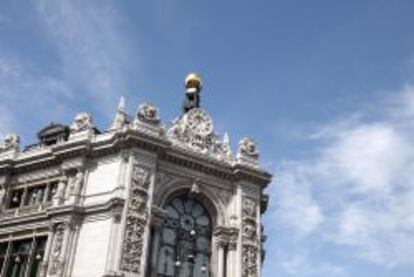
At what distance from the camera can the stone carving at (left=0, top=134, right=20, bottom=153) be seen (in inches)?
1682

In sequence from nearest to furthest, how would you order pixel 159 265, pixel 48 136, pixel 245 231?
pixel 159 265 < pixel 245 231 < pixel 48 136

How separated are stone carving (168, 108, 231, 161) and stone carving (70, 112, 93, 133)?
473 centimetres

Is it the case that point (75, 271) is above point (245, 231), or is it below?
below

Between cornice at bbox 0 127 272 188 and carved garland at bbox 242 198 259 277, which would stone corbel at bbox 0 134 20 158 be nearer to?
cornice at bbox 0 127 272 188

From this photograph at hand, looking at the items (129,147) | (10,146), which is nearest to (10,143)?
(10,146)

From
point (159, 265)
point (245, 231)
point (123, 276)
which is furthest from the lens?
point (245, 231)

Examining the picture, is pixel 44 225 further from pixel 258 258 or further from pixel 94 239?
pixel 258 258

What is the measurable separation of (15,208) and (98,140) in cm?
668

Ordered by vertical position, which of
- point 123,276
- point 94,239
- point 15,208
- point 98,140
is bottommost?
point 123,276

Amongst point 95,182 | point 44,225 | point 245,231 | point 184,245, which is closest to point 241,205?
point 245,231

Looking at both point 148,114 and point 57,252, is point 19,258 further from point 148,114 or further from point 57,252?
point 148,114

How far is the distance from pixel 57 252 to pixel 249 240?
1077 cm

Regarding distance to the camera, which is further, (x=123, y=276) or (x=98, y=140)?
(x=98, y=140)

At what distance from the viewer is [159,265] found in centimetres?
3709
